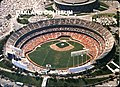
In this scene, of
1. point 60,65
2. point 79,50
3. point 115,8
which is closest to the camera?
point 60,65

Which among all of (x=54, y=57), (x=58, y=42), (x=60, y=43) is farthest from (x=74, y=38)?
(x=54, y=57)

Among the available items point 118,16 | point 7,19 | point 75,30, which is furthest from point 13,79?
point 118,16

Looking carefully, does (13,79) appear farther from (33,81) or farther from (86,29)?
(86,29)

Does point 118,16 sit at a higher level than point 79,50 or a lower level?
higher

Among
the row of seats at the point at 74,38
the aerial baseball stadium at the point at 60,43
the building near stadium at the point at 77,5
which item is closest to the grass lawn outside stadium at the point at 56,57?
the aerial baseball stadium at the point at 60,43

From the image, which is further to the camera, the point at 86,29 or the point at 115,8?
the point at 115,8

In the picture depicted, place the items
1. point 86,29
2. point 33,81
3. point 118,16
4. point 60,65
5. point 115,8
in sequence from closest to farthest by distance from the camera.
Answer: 1. point 33,81
2. point 60,65
3. point 86,29
4. point 118,16
5. point 115,8

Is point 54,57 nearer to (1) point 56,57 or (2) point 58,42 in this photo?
(1) point 56,57

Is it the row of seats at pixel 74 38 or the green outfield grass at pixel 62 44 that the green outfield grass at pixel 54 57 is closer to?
the row of seats at pixel 74 38
